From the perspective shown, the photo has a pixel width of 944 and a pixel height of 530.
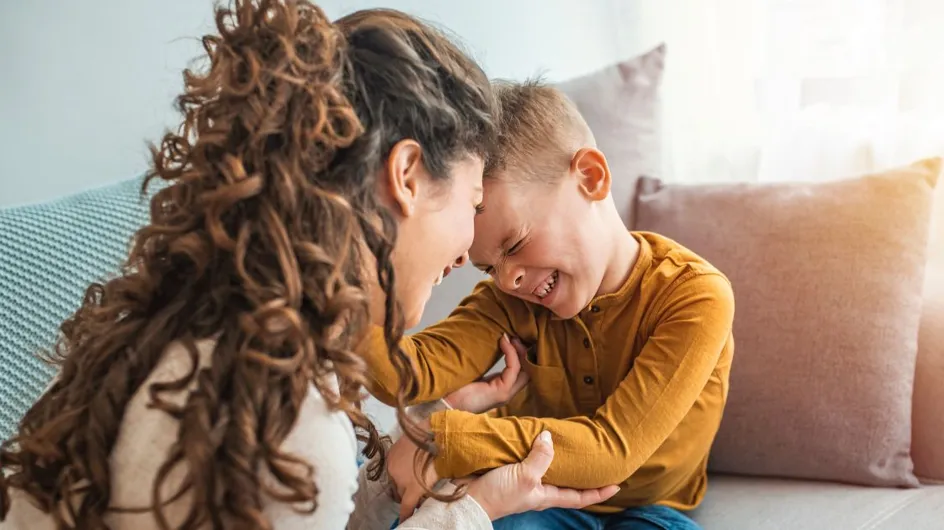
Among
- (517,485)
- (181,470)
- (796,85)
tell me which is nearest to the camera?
(181,470)

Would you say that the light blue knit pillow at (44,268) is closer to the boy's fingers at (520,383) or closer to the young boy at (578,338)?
the young boy at (578,338)

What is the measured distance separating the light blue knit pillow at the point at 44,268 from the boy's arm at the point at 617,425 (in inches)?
19.1

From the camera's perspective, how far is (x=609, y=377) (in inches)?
46.5

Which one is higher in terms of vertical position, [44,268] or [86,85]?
[86,85]

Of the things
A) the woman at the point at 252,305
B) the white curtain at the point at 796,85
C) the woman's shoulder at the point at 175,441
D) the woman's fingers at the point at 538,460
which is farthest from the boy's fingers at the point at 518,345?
the white curtain at the point at 796,85

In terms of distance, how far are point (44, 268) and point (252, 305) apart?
0.51 m

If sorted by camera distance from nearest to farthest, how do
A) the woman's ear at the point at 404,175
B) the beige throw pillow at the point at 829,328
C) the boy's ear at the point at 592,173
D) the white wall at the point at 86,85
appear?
1. the woman's ear at the point at 404,175
2. the boy's ear at the point at 592,173
3. the beige throw pillow at the point at 829,328
4. the white wall at the point at 86,85

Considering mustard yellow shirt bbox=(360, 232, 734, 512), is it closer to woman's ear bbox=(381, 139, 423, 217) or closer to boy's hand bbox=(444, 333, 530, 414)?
boy's hand bbox=(444, 333, 530, 414)

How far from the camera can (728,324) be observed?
1.08 meters

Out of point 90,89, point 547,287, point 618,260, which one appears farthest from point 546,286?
point 90,89

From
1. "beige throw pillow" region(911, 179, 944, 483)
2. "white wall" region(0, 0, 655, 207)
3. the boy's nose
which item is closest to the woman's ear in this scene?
the boy's nose

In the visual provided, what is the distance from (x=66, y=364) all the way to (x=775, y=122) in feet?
4.69

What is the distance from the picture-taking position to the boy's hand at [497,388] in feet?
4.03

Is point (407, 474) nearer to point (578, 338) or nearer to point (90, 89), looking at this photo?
point (578, 338)
